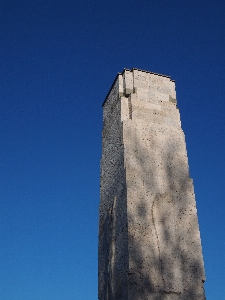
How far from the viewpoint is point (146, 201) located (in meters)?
7.00

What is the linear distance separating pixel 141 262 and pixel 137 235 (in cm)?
48

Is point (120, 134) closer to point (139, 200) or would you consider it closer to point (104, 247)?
point (139, 200)

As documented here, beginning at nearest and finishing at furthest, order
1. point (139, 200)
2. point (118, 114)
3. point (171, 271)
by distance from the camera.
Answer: point (171, 271) → point (139, 200) → point (118, 114)

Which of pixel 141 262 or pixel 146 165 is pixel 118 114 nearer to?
pixel 146 165

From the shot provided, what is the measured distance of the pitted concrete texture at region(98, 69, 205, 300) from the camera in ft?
21.0

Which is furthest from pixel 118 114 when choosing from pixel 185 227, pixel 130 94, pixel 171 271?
pixel 171 271

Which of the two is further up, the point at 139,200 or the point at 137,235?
the point at 139,200

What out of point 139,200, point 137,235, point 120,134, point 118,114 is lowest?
point 137,235

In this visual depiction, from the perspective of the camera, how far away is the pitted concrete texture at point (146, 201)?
639 centimetres

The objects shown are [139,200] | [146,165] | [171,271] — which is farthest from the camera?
[146,165]

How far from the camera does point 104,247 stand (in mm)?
7777

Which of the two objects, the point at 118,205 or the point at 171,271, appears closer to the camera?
the point at 171,271

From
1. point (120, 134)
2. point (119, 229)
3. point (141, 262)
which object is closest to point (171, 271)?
point (141, 262)

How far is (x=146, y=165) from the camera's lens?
7480 millimetres
